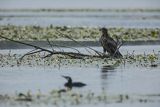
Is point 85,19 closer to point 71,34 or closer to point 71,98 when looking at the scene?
point 71,34

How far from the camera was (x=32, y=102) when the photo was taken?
12.6 m

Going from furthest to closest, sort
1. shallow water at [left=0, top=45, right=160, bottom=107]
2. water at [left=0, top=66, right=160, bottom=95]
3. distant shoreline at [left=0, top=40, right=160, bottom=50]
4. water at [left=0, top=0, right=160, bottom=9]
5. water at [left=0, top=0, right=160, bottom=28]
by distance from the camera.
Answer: water at [left=0, top=0, right=160, bottom=9] < water at [left=0, top=0, right=160, bottom=28] < distant shoreline at [left=0, top=40, right=160, bottom=50] < water at [left=0, top=66, right=160, bottom=95] < shallow water at [left=0, top=45, right=160, bottom=107]

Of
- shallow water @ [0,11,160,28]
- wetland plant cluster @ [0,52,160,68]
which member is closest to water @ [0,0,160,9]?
shallow water @ [0,11,160,28]

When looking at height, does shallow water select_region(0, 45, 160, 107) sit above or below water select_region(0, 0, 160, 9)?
below

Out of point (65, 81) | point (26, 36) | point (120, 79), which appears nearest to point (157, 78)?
point (120, 79)

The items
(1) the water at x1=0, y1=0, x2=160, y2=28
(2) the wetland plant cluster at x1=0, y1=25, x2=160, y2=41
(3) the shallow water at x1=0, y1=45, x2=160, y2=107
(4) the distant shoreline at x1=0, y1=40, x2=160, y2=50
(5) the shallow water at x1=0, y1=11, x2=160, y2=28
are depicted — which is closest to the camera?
(3) the shallow water at x1=0, y1=45, x2=160, y2=107

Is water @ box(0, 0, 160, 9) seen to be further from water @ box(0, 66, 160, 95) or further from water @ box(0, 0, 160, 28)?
water @ box(0, 66, 160, 95)

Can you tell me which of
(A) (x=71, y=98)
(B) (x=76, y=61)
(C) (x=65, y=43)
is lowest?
(A) (x=71, y=98)

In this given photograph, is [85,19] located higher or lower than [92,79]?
higher

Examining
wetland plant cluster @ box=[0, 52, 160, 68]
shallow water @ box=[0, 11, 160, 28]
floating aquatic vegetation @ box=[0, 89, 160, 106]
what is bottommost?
floating aquatic vegetation @ box=[0, 89, 160, 106]

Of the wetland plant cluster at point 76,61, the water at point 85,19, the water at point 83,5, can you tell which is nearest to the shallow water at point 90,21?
the water at point 85,19

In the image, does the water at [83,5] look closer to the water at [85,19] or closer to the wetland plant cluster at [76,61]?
the water at [85,19]

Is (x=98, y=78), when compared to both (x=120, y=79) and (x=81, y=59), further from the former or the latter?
(x=81, y=59)

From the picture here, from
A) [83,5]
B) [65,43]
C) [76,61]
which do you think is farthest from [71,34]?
[83,5]
